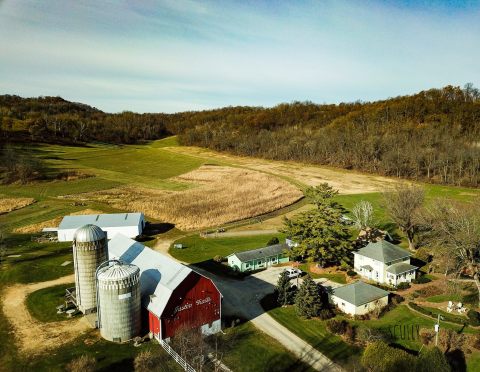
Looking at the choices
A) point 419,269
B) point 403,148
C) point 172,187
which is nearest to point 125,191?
point 172,187

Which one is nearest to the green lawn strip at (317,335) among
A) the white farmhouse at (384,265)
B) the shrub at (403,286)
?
the shrub at (403,286)

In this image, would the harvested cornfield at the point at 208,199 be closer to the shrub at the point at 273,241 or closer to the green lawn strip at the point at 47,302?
the shrub at the point at 273,241

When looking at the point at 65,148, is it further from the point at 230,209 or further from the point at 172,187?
the point at 230,209

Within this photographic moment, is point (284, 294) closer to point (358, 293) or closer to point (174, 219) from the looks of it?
point (358, 293)

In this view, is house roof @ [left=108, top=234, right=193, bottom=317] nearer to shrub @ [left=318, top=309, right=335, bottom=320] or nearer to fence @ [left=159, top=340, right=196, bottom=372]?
fence @ [left=159, top=340, right=196, bottom=372]

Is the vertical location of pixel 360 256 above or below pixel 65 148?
below

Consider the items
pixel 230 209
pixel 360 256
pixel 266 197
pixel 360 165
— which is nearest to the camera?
pixel 360 256

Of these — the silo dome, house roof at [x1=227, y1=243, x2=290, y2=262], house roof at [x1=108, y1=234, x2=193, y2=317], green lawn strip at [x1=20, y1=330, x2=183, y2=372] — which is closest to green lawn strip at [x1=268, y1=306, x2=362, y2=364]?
house roof at [x1=108, y1=234, x2=193, y2=317]
